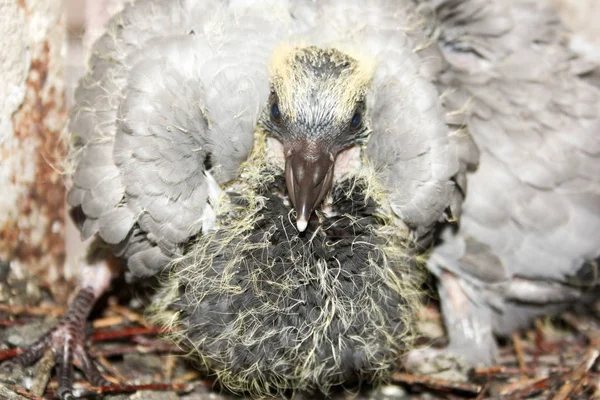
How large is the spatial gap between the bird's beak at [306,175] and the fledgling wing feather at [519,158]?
0.64 m

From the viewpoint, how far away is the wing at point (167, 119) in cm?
210

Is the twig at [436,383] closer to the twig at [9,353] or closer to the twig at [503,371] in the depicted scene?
the twig at [503,371]

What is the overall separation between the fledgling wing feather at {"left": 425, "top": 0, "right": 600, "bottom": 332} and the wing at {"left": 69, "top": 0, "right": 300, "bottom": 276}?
72 cm

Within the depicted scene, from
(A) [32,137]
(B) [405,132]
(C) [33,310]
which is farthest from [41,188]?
(B) [405,132]

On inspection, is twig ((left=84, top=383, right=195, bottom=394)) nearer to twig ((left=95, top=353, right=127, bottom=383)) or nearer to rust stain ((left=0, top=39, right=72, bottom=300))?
twig ((left=95, top=353, right=127, bottom=383))

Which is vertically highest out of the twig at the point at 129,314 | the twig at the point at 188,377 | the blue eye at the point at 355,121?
the blue eye at the point at 355,121

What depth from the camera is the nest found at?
6.87 ft

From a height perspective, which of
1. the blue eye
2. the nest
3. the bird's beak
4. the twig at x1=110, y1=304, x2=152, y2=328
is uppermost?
the blue eye

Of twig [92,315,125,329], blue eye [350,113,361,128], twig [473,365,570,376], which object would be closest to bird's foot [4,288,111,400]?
twig [92,315,125,329]

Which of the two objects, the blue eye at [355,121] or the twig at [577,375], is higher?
the blue eye at [355,121]

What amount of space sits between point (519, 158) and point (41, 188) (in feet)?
5.23

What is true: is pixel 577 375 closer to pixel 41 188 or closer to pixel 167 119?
pixel 167 119

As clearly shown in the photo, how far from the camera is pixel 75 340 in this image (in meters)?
2.43

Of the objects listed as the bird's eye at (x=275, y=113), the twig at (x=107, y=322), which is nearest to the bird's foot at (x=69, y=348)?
the twig at (x=107, y=322)
